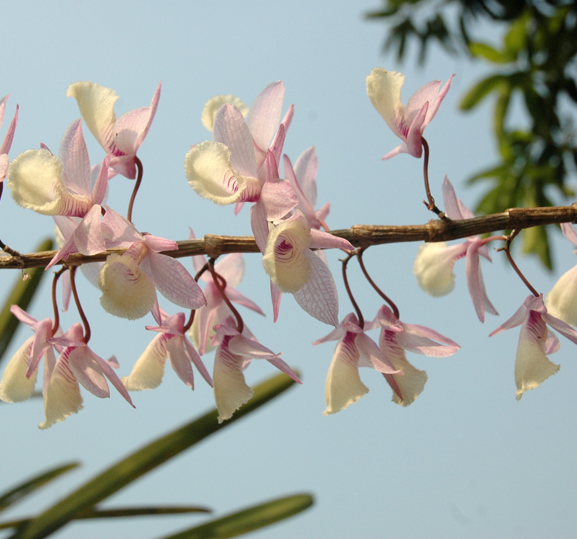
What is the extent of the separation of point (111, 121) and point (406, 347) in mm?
488

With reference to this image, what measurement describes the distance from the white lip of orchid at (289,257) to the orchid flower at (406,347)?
0.62 ft

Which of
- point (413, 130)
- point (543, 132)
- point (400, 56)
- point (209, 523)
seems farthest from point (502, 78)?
point (209, 523)

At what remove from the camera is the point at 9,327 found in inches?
46.5

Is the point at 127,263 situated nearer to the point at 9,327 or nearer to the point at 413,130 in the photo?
the point at 413,130

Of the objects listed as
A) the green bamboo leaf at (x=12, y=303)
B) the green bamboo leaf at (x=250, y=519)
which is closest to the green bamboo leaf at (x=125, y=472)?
the green bamboo leaf at (x=250, y=519)

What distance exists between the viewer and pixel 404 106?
67cm

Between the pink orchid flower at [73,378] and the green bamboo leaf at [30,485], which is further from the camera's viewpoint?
the green bamboo leaf at [30,485]

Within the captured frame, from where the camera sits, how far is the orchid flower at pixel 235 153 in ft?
1.76

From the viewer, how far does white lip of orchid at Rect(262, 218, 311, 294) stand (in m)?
0.52

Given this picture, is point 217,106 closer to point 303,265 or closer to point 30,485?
point 303,265

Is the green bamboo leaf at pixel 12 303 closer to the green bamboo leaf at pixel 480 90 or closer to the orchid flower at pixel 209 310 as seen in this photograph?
the orchid flower at pixel 209 310

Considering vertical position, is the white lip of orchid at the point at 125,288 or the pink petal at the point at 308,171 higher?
the pink petal at the point at 308,171

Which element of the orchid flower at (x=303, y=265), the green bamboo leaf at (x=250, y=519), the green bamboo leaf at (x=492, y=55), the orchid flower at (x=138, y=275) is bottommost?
the green bamboo leaf at (x=250, y=519)

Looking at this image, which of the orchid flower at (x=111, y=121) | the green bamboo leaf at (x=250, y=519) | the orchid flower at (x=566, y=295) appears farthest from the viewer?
the green bamboo leaf at (x=250, y=519)
